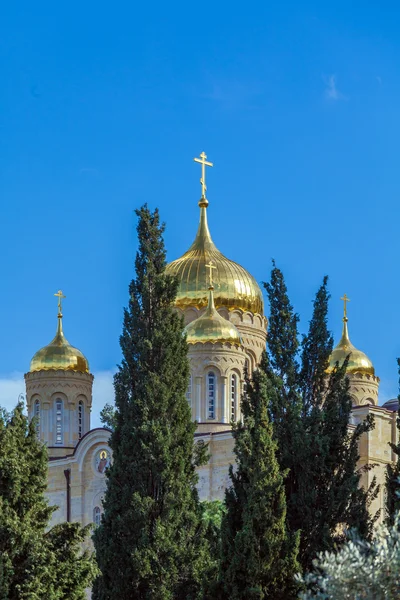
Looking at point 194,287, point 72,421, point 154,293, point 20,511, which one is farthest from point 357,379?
Answer: point 20,511

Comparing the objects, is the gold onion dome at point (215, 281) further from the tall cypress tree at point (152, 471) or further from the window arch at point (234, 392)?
the tall cypress tree at point (152, 471)

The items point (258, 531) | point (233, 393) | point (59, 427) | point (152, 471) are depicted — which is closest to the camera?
point (258, 531)

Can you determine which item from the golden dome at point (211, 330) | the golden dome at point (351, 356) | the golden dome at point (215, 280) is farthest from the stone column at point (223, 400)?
the golden dome at point (351, 356)

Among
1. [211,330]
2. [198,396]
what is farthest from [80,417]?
[211,330]

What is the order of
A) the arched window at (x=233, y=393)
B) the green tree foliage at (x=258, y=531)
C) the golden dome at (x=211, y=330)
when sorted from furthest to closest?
the arched window at (x=233, y=393), the golden dome at (x=211, y=330), the green tree foliage at (x=258, y=531)

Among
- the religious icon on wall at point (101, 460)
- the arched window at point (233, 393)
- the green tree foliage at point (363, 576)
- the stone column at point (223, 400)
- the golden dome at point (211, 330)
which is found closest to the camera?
the green tree foliage at point (363, 576)

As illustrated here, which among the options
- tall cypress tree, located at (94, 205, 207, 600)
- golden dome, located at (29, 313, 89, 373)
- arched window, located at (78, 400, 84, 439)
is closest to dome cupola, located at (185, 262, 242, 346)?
golden dome, located at (29, 313, 89, 373)

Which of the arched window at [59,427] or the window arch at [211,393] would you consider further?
the arched window at [59,427]

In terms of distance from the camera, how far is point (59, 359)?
2021 inches

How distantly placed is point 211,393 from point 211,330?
2.19m

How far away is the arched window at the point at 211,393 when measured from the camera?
45.9 m

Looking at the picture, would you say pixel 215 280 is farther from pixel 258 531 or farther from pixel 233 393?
pixel 258 531

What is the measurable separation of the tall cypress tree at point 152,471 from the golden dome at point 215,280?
21.8 metres

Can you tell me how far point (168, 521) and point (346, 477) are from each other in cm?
371
